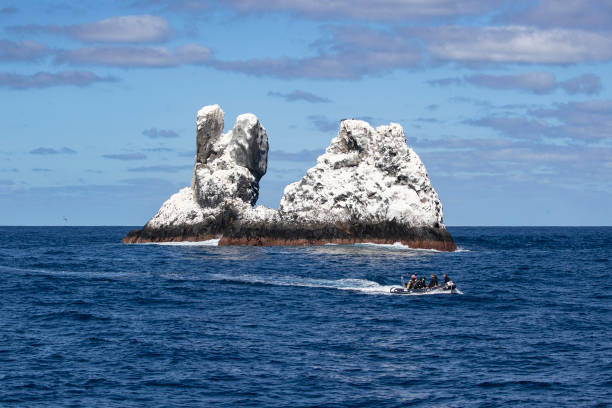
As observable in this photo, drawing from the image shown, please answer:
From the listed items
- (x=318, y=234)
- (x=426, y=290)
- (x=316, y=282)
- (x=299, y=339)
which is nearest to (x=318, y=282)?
(x=316, y=282)

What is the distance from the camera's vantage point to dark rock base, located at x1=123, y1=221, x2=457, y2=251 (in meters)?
97.1

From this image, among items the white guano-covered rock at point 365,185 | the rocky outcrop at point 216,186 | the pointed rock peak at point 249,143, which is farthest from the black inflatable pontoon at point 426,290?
the pointed rock peak at point 249,143

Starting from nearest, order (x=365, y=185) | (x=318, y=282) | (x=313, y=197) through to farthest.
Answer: (x=318, y=282) → (x=365, y=185) → (x=313, y=197)

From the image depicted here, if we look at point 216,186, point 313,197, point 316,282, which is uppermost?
point 216,186

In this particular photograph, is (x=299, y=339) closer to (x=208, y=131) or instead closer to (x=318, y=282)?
(x=318, y=282)

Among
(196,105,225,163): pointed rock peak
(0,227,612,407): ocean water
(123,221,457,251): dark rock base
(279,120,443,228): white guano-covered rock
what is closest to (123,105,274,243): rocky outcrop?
(196,105,225,163): pointed rock peak

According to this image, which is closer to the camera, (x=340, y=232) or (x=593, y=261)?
(x=593, y=261)

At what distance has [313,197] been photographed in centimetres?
10438

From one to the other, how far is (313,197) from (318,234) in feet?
17.2

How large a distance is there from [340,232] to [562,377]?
7027cm

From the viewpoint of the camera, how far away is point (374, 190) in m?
102

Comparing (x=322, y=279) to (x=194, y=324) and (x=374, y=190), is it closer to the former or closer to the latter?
(x=194, y=324)

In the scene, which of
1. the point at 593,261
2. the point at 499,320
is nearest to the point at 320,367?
the point at 499,320

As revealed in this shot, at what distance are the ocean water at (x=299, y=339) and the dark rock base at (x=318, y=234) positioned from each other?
2472cm
